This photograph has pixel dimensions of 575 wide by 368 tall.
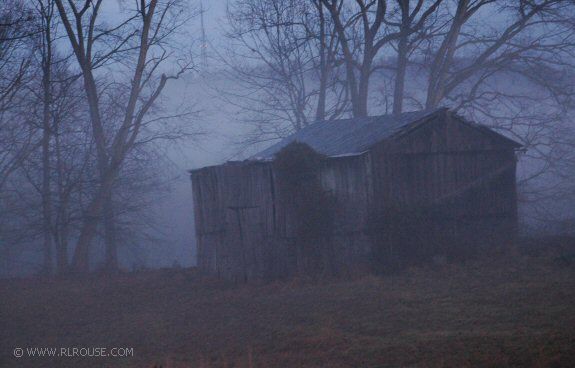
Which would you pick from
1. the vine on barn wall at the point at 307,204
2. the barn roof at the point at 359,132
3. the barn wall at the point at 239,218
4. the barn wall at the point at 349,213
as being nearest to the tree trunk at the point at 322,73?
the barn roof at the point at 359,132

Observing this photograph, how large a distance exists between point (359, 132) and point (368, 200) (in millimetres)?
2999

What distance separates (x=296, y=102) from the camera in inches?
1346

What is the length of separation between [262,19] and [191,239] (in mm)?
15980

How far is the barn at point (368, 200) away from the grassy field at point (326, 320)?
1032mm

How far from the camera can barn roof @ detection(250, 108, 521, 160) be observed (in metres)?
17.4

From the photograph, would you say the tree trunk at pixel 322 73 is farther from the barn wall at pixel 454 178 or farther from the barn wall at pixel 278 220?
the barn wall at pixel 278 220

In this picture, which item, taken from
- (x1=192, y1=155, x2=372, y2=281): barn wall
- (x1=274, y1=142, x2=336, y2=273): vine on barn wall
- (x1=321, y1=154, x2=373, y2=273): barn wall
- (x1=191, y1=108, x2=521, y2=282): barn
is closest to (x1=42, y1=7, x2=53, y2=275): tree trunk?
(x1=191, y1=108, x2=521, y2=282): barn

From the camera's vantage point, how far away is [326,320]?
11.6 meters

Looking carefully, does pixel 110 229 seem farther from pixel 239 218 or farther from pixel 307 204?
pixel 307 204

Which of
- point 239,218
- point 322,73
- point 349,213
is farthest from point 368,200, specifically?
point 322,73

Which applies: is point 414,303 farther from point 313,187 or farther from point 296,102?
point 296,102

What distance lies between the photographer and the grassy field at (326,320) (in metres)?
8.91

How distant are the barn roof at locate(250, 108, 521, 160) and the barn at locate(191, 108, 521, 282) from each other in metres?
0.07

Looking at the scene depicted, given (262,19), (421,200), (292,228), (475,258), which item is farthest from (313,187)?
(262,19)
